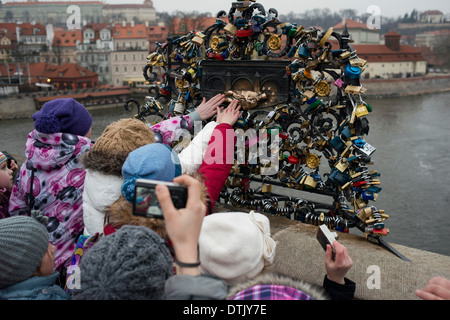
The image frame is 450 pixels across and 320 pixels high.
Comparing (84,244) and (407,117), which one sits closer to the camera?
(84,244)

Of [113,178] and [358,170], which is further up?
[113,178]

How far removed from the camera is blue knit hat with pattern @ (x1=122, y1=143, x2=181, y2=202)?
1.98m

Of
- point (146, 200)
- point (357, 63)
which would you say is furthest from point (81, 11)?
point (146, 200)

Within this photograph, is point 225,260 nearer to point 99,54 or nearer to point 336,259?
point 336,259

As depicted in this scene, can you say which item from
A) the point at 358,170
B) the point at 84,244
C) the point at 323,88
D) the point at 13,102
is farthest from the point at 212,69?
the point at 13,102

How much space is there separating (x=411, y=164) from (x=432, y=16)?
105 metres

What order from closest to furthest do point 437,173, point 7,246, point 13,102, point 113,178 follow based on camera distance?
point 7,246 → point 113,178 → point 437,173 → point 13,102

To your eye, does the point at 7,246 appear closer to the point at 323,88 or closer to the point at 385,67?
the point at 323,88

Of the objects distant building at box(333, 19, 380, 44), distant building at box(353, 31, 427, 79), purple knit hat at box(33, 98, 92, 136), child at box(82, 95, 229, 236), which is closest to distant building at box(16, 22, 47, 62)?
distant building at box(333, 19, 380, 44)

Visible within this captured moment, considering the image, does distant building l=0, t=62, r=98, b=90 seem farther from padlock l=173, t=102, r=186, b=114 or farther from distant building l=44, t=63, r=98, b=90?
padlock l=173, t=102, r=186, b=114

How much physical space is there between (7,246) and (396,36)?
64.1 m

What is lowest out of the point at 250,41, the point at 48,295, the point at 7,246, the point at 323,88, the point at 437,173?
the point at 437,173

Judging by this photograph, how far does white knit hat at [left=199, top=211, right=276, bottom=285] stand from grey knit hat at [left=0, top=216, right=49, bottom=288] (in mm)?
678

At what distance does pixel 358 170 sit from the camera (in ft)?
12.1
